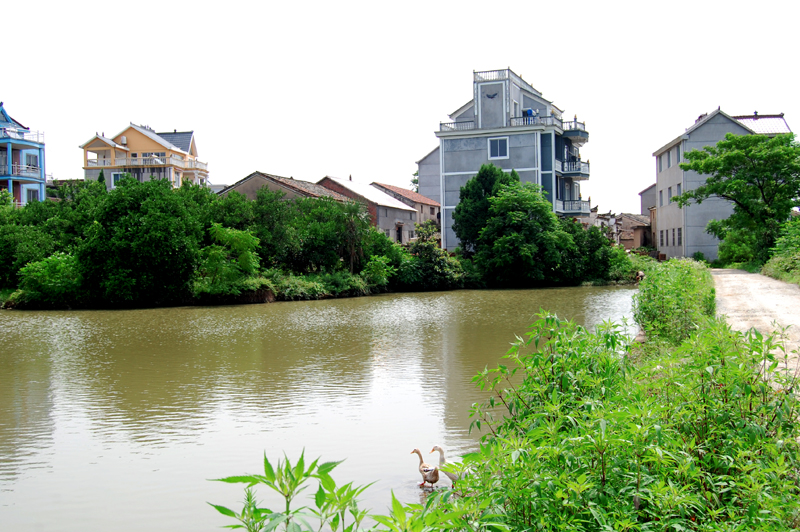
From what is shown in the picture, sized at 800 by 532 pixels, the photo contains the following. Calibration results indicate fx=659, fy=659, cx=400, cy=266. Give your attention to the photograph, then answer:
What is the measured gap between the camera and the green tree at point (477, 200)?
37406mm

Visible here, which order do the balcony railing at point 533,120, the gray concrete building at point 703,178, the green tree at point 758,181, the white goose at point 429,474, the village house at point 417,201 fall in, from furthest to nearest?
1. the village house at point 417,201
2. the balcony railing at point 533,120
3. the gray concrete building at point 703,178
4. the green tree at point 758,181
5. the white goose at point 429,474

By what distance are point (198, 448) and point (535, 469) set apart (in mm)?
4968

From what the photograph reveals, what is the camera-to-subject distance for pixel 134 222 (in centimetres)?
2569

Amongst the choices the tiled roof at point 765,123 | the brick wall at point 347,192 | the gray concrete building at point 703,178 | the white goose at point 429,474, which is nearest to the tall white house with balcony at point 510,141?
the brick wall at point 347,192

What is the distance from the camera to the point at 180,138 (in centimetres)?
6875

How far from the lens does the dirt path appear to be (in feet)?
33.8

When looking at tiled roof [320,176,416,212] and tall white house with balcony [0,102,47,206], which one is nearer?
tall white house with balcony [0,102,47,206]

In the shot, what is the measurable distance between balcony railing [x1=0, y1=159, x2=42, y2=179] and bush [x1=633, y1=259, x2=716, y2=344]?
135ft

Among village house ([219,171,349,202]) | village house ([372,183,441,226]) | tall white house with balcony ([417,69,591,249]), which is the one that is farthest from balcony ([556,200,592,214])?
village house ([219,171,349,202])

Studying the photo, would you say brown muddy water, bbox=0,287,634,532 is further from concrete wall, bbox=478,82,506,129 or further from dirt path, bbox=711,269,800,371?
concrete wall, bbox=478,82,506,129

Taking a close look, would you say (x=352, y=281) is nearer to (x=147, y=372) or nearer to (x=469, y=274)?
(x=469, y=274)

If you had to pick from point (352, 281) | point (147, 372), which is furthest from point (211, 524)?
point (352, 281)

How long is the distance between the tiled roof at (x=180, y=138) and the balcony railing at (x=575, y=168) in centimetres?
4105

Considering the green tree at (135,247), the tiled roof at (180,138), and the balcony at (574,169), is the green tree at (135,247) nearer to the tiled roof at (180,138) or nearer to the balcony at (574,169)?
the balcony at (574,169)
